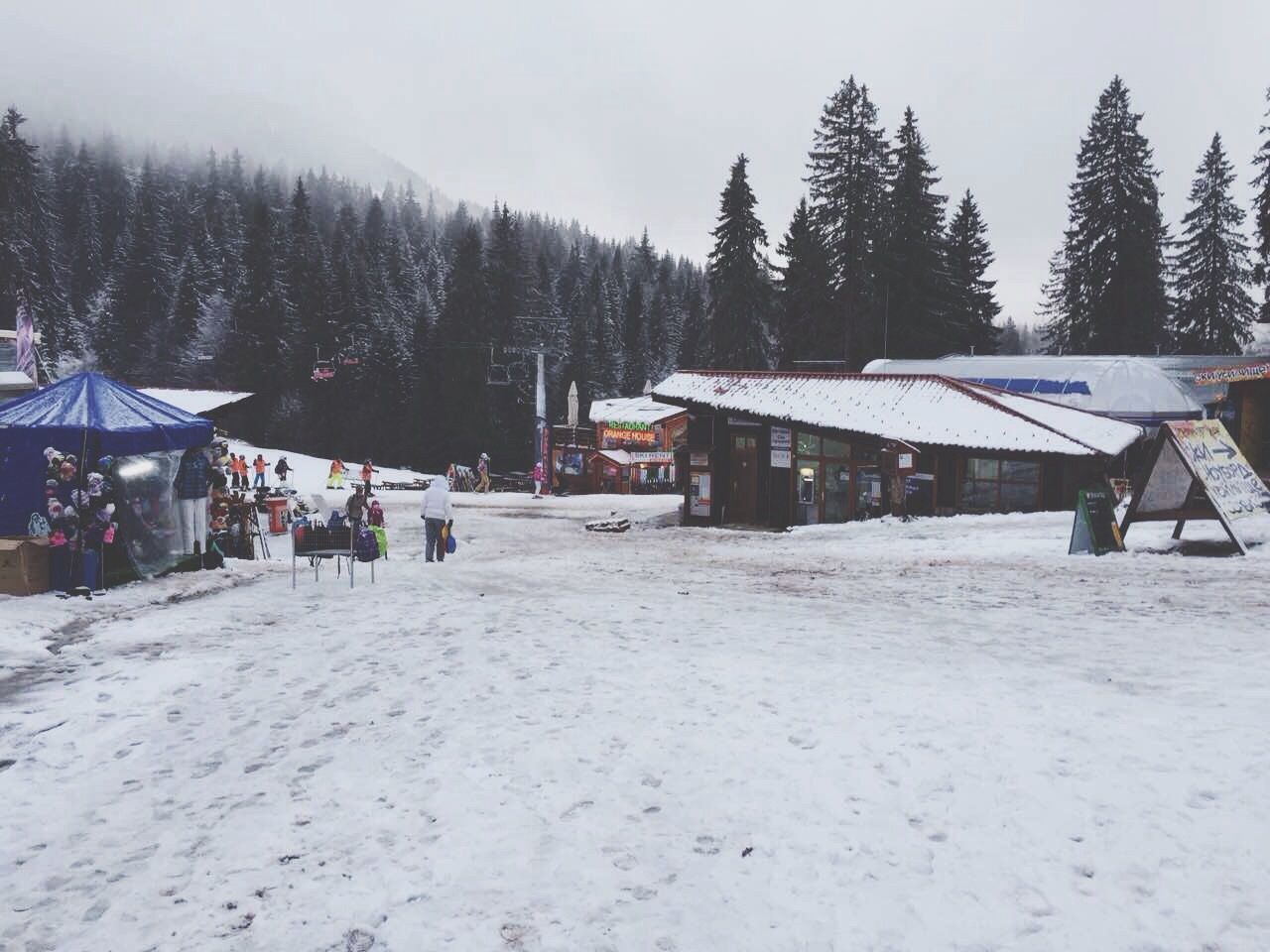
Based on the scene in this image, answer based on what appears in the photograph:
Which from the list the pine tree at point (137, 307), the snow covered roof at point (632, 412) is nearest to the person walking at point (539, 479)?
the snow covered roof at point (632, 412)

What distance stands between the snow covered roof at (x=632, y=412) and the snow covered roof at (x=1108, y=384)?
2037 centimetres

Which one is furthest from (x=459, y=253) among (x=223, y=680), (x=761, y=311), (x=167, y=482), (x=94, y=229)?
(x=94, y=229)

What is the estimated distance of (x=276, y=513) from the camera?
24.8 metres

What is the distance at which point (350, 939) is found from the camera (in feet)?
13.1

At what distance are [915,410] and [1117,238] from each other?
29.5 metres

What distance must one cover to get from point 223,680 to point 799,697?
5464 millimetres

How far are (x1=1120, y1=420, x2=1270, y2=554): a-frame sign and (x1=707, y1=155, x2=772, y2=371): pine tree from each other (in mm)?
33175

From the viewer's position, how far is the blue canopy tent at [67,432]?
1163 centimetres

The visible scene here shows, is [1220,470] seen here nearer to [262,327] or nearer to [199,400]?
[199,400]

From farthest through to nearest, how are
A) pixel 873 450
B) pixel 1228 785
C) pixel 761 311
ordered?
pixel 761 311 < pixel 873 450 < pixel 1228 785

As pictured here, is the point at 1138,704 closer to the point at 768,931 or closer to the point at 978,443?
the point at 768,931

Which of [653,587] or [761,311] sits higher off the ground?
[761,311]

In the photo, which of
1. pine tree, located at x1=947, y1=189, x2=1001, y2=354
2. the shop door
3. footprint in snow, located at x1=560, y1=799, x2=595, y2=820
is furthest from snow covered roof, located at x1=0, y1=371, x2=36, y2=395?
pine tree, located at x1=947, y1=189, x2=1001, y2=354

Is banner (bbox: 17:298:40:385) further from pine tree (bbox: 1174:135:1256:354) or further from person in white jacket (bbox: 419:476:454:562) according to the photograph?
pine tree (bbox: 1174:135:1256:354)
